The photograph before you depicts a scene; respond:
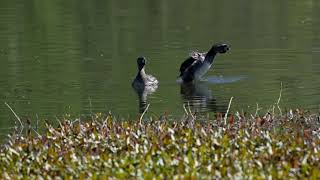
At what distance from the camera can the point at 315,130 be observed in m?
12.9

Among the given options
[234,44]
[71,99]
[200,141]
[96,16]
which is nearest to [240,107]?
[71,99]

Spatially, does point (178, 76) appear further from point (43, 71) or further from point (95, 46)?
point (95, 46)

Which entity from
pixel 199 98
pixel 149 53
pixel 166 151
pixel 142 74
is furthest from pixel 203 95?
pixel 166 151

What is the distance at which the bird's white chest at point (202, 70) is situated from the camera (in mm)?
22297

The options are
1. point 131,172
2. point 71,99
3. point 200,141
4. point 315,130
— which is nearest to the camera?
point 131,172

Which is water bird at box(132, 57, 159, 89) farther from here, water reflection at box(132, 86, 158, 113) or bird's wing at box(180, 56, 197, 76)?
bird's wing at box(180, 56, 197, 76)

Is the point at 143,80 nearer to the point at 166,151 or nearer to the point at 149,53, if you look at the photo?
the point at 149,53

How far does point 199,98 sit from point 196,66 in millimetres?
2382

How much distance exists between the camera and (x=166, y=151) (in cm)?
1115

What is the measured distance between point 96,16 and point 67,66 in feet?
50.8

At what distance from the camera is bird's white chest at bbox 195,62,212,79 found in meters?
22.3

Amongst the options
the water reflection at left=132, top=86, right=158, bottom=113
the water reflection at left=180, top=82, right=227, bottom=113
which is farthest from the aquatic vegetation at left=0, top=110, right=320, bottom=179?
the water reflection at left=132, top=86, right=158, bottom=113

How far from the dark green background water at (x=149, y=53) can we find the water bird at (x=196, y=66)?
0.36m

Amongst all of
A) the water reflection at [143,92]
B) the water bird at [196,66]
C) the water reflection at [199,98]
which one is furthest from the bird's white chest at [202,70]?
the water reflection at [143,92]
